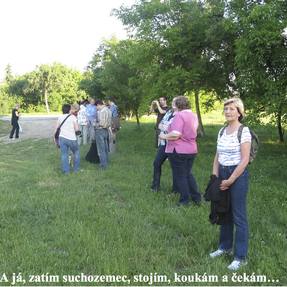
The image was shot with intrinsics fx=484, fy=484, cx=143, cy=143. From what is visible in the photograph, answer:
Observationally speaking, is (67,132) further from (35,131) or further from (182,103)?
(35,131)

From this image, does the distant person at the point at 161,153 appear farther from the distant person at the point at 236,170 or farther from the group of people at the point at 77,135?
the distant person at the point at 236,170

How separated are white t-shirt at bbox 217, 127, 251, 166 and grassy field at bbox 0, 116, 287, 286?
3.73ft

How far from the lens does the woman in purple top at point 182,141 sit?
8055 millimetres

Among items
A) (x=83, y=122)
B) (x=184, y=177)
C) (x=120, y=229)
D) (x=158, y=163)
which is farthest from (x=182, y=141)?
(x=83, y=122)

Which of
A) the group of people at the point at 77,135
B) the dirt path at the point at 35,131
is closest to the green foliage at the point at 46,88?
the dirt path at the point at 35,131

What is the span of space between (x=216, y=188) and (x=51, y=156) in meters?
10.9

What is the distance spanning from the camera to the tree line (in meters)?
12.4

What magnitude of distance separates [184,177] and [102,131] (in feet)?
15.5

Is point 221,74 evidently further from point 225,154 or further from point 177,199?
point 225,154

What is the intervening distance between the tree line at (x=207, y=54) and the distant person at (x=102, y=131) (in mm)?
3680

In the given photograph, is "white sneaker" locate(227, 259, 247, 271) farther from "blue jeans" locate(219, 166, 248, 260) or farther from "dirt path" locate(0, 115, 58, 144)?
"dirt path" locate(0, 115, 58, 144)

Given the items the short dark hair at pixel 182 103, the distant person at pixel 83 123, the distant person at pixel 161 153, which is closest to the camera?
the short dark hair at pixel 182 103

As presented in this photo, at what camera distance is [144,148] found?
57.7ft

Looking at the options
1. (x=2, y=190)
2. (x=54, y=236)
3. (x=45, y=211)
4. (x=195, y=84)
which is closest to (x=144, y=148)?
(x=195, y=84)
